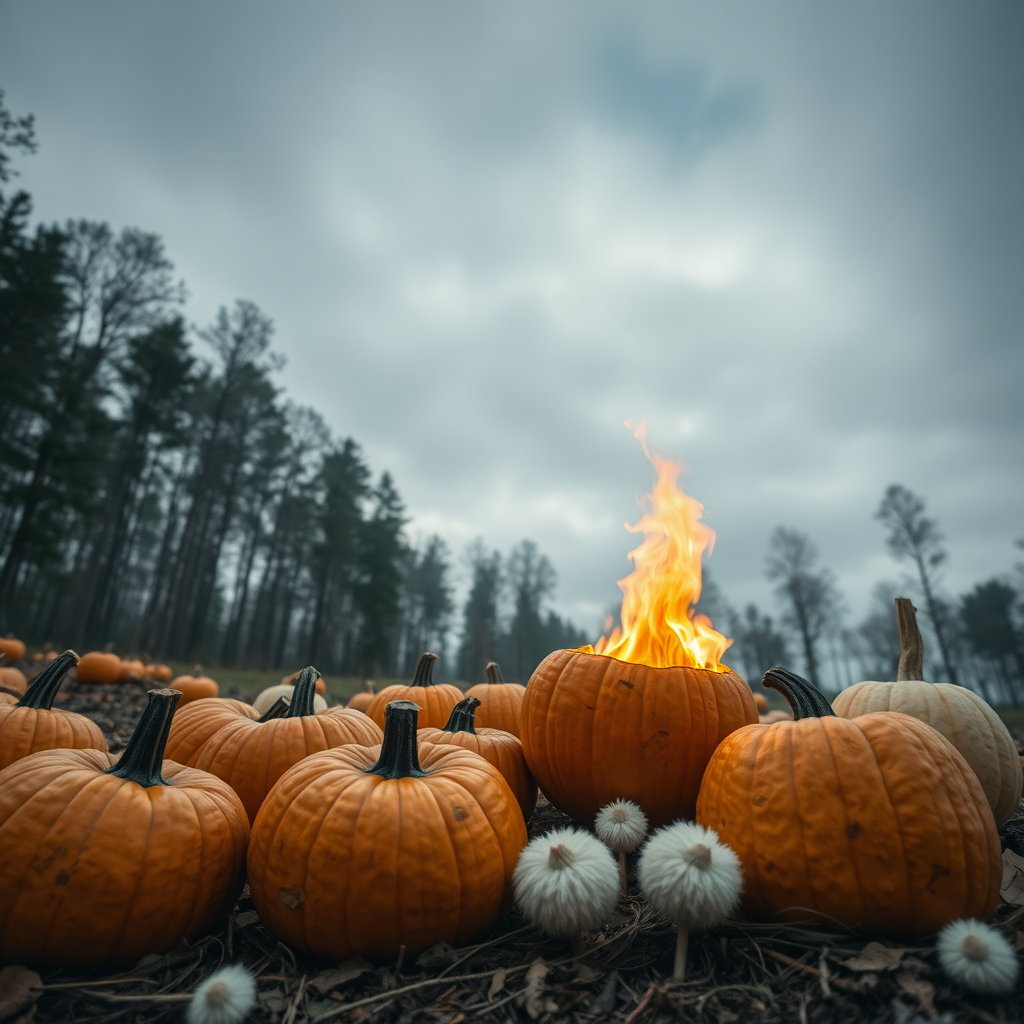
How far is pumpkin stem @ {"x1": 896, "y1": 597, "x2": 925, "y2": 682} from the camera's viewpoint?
295 cm

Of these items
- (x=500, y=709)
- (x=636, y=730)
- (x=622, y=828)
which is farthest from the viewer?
(x=500, y=709)

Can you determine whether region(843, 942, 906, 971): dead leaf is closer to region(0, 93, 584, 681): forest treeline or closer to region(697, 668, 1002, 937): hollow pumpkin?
region(697, 668, 1002, 937): hollow pumpkin

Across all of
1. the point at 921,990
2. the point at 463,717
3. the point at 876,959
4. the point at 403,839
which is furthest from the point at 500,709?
the point at 921,990

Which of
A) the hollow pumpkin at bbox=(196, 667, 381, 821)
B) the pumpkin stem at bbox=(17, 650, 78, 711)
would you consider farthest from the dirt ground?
the pumpkin stem at bbox=(17, 650, 78, 711)

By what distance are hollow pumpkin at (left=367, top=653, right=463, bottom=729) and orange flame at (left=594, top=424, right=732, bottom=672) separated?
155 centimetres

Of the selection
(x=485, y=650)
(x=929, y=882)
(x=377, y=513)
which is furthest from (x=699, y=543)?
(x=485, y=650)

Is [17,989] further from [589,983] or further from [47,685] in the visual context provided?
[47,685]

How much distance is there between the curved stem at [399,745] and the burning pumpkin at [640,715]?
845 mm

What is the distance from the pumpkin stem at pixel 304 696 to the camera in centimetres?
300

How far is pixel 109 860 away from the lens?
1.74m

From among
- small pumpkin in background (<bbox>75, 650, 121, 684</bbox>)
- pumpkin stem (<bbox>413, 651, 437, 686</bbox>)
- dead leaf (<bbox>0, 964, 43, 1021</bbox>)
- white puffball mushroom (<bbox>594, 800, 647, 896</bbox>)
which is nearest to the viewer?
dead leaf (<bbox>0, 964, 43, 1021</bbox>)

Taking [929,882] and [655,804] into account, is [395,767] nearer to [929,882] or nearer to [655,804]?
[655,804]

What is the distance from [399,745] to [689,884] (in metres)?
1.14

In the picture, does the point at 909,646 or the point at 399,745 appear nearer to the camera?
the point at 399,745
